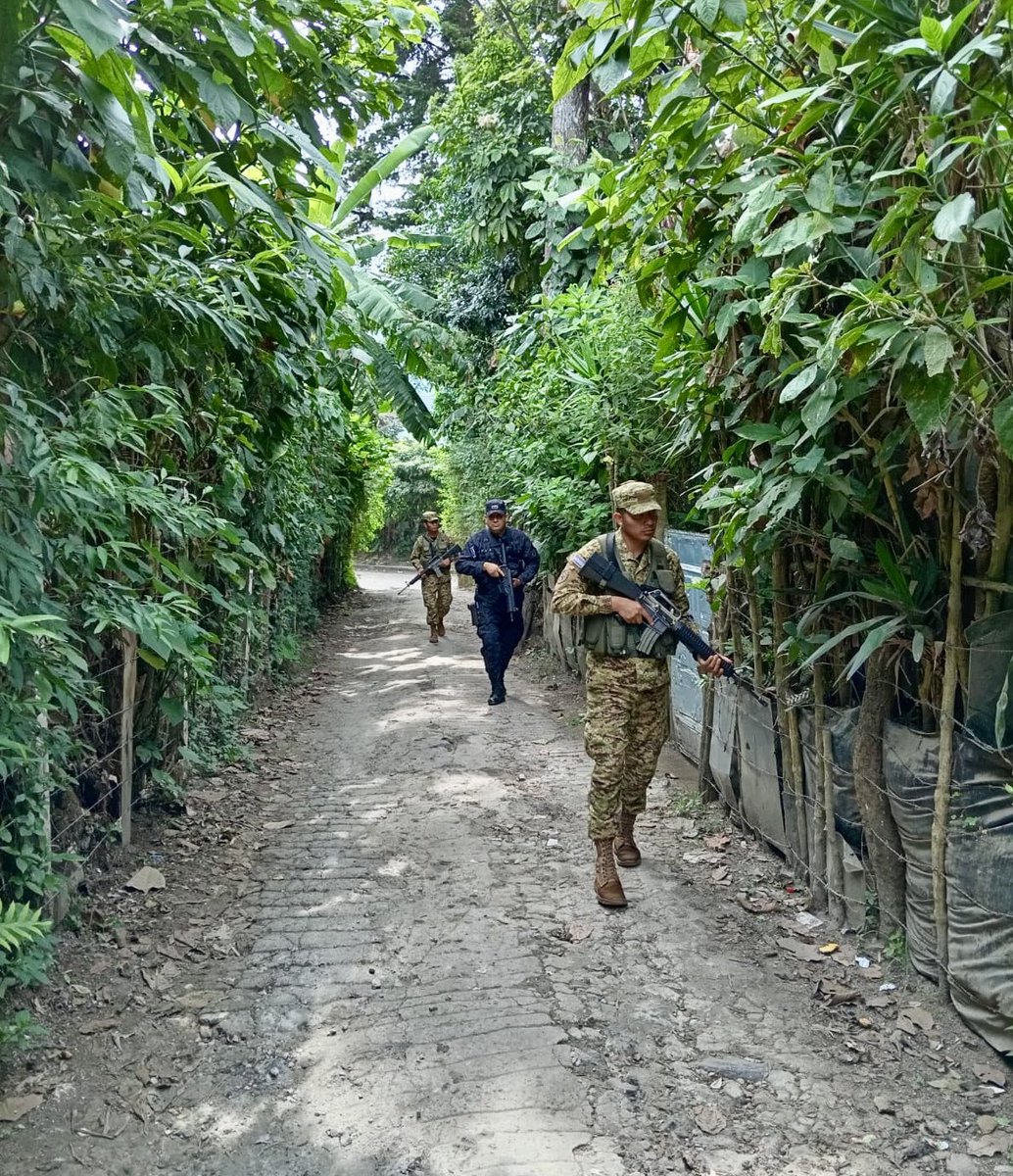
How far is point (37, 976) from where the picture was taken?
3.22 m

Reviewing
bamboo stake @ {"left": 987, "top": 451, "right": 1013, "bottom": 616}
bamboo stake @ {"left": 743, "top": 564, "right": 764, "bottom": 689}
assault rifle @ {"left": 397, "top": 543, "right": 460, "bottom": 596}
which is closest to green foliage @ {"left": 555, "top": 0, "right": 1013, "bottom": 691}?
bamboo stake @ {"left": 987, "top": 451, "right": 1013, "bottom": 616}

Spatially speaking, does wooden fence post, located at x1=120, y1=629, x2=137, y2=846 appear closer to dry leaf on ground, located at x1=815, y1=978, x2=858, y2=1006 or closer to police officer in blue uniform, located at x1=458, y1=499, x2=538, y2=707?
dry leaf on ground, located at x1=815, y1=978, x2=858, y2=1006

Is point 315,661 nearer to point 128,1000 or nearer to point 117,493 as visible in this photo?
point 128,1000

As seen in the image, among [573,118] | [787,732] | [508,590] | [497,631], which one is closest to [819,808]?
[787,732]

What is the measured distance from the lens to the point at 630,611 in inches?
182

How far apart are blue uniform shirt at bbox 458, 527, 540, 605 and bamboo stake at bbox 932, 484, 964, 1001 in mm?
5962

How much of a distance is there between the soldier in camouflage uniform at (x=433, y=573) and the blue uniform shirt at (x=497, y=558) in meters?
3.64

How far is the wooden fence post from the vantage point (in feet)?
15.9

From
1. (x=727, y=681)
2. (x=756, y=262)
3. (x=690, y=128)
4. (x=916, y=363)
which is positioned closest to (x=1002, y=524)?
(x=916, y=363)

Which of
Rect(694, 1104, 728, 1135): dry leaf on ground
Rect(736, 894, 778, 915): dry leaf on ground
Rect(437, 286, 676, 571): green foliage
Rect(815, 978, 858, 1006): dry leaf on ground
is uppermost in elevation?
Rect(437, 286, 676, 571): green foliage

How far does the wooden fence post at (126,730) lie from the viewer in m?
4.84

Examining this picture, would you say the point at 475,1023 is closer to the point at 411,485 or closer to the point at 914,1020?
the point at 914,1020

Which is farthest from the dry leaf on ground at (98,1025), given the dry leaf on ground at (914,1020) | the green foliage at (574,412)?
the green foliage at (574,412)

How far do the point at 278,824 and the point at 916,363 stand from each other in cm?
454
